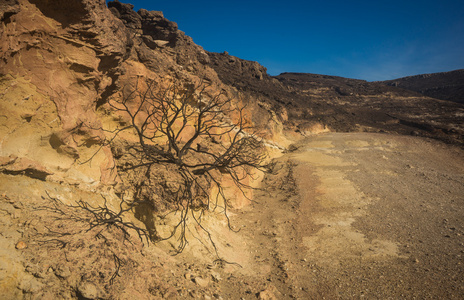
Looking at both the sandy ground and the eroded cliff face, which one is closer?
the sandy ground

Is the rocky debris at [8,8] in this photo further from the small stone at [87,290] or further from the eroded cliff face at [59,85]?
the small stone at [87,290]

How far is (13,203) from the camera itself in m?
3.18

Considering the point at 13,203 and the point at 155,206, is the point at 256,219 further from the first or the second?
the point at 13,203

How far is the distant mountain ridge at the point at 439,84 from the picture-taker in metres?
52.3

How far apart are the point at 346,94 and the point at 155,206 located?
187 ft

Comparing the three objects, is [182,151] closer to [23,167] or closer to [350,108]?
[23,167]

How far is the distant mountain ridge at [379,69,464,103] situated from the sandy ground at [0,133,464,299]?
52151mm

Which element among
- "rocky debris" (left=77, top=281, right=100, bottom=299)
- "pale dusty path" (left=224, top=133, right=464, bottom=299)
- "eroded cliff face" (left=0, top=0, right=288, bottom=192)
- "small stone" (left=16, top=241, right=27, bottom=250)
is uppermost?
"eroded cliff face" (left=0, top=0, right=288, bottom=192)

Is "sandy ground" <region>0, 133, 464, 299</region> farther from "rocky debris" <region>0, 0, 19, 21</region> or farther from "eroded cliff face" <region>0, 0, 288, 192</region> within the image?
"rocky debris" <region>0, 0, 19, 21</region>

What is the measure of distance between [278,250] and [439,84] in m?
82.0

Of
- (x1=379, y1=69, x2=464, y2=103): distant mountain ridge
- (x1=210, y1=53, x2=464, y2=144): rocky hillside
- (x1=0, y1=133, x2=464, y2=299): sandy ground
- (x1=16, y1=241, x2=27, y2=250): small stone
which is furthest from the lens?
(x1=379, y1=69, x2=464, y2=103): distant mountain ridge

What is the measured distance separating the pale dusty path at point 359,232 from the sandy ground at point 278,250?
26 millimetres

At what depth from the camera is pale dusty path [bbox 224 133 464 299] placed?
15.5ft

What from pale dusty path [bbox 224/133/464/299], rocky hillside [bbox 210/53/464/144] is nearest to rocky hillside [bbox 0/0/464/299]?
pale dusty path [bbox 224/133/464/299]
